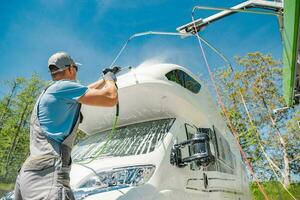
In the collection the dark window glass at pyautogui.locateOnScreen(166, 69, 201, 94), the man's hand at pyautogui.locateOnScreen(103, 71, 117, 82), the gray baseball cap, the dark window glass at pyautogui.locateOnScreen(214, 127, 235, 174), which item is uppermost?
the dark window glass at pyautogui.locateOnScreen(166, 69, 201, 94)

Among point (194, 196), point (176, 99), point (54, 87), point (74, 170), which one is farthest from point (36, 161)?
point (176, 99)

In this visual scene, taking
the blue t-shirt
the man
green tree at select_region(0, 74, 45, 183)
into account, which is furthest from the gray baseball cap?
green tree at select_region(0, 74, 45, 183)

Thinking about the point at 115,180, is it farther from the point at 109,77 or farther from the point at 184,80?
the point at 184,80

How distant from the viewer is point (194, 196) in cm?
385

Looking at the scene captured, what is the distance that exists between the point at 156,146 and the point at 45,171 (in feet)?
5.53

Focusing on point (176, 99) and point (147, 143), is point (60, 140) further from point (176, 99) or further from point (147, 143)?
point (176, 99)

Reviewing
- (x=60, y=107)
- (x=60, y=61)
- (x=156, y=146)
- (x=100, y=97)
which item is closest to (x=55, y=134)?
(x=60, y=107)

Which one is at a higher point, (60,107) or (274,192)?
(60,107)

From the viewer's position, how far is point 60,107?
2576 millimetres

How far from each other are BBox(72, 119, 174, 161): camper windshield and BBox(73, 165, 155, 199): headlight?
41cm

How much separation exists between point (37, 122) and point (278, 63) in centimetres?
2182

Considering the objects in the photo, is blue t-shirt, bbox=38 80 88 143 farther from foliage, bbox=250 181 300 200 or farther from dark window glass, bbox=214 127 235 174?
foliage, bbox=250 181 300 200

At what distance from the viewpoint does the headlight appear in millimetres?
3180

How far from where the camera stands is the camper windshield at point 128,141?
395cm
